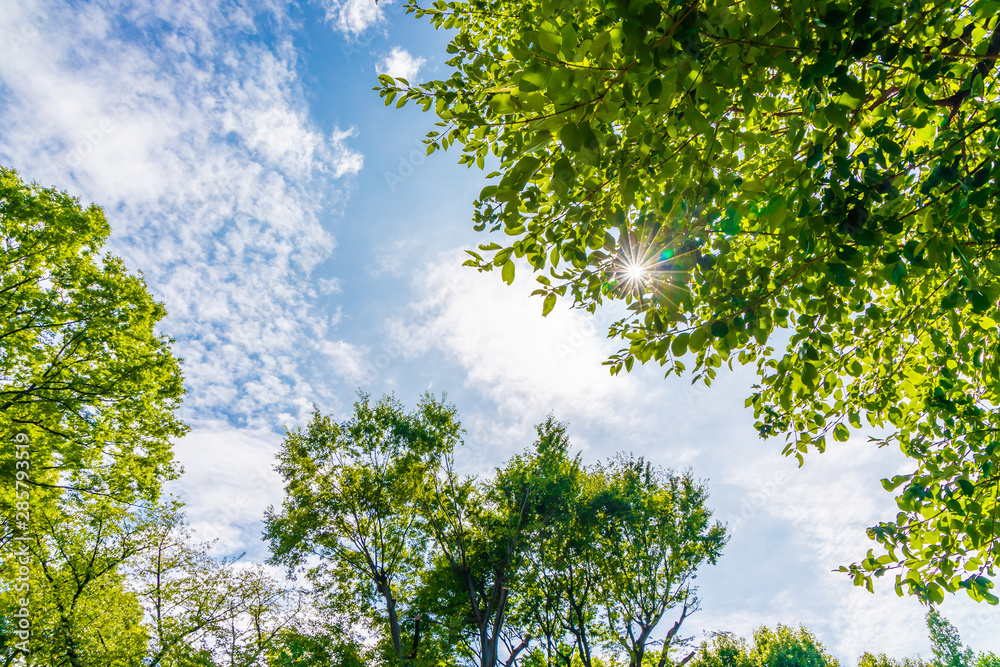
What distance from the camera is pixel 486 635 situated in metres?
18.6

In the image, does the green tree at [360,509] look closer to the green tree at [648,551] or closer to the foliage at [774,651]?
the green tree at [648,551]

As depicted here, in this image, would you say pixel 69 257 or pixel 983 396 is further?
pixel 69 257

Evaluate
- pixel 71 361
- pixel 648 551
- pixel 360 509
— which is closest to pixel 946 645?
pixel 648 551

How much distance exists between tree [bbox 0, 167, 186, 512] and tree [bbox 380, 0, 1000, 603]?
34.8 ft

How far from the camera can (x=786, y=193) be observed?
251 cm

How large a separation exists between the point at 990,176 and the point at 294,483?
909 inches

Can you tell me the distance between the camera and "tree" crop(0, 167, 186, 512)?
933 cm

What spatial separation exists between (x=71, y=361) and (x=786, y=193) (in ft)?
45.4

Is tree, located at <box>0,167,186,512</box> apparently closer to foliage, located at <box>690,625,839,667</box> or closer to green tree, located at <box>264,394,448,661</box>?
green tree, located at <box>264,394,448,661</box>

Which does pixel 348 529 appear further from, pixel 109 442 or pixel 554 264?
pixel 554 264

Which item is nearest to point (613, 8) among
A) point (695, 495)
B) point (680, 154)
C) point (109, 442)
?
point (680, 154)

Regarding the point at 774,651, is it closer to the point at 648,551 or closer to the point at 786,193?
the point at 648,551

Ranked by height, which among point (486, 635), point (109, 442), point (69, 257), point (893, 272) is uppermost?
point (69, 257)

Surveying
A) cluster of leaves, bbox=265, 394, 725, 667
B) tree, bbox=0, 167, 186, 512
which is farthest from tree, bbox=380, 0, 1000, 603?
cluster of leaves, bbox=265, 394, 725, 667
